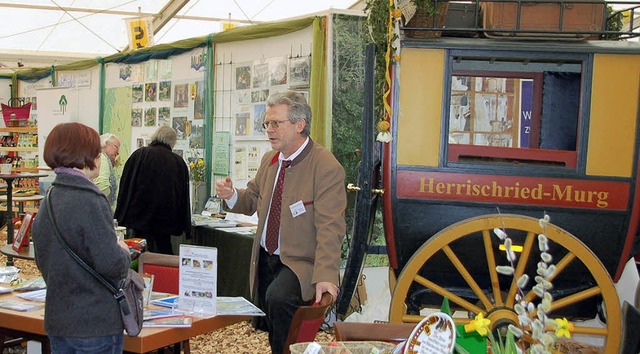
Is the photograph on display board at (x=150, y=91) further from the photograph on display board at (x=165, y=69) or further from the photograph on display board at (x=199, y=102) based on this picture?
the photograph on display board at (x=199, y=102)

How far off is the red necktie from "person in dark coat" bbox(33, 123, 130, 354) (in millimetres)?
836

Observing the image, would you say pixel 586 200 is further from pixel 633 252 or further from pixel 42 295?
pixel 42 295

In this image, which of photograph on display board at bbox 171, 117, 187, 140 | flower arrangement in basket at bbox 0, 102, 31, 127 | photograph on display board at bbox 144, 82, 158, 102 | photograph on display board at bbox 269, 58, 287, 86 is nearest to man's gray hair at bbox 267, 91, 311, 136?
photograph on display board at bbox 269, 58, 287, 86

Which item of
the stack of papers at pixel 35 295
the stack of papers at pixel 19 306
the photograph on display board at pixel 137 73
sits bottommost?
the stack of papers at pixel 35 295

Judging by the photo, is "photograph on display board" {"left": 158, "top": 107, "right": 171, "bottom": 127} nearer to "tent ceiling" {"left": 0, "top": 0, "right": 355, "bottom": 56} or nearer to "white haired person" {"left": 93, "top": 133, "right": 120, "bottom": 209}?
"white haired person" {"left": 93, "top": 133, "right": 120, "bottom": 209}

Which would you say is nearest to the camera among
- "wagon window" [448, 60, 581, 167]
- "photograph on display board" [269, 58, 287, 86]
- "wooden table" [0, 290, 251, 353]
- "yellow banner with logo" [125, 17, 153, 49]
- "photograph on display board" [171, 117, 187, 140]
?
"wooden table" [0, 290, 251, 353]

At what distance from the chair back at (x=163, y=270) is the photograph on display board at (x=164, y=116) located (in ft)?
13.2

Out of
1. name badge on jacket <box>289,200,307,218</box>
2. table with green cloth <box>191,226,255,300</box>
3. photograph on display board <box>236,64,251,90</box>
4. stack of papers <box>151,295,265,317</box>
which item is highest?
photograph on display board <box>236,64,251,90</box>

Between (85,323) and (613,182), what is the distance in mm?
2282

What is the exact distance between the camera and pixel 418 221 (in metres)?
3.22

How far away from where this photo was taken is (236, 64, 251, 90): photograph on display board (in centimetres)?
618

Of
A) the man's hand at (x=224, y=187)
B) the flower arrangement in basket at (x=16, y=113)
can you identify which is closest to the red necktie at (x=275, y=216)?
the man's hand at (x=224, y=187)

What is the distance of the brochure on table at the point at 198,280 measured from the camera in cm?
261

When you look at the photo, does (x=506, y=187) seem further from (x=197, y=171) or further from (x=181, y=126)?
(x=181, y=126)
